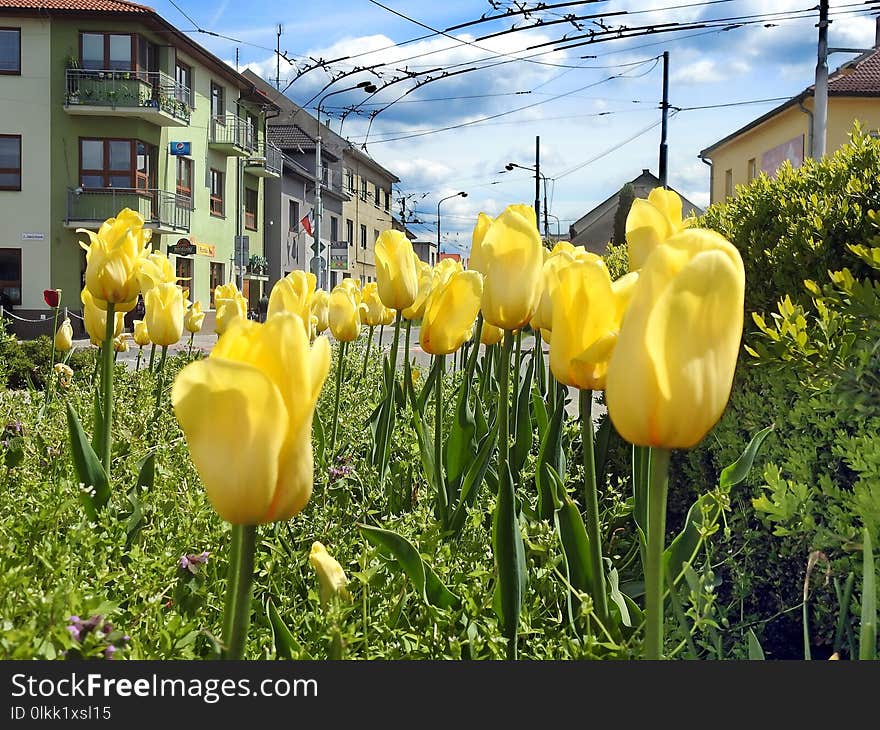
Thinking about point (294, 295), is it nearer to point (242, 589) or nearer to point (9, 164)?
point (242, 589)

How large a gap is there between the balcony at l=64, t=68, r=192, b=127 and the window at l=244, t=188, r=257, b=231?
8.92 meters

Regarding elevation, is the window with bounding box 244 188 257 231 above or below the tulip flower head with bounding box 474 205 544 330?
above

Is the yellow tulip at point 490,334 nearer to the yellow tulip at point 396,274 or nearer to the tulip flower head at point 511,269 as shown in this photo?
the yellow tulip at point 396,274

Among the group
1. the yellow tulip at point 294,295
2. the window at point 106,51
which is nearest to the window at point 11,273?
the window at point 106,51

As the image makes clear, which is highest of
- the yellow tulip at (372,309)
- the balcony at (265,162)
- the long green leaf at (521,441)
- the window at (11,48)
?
the window at (11,48)

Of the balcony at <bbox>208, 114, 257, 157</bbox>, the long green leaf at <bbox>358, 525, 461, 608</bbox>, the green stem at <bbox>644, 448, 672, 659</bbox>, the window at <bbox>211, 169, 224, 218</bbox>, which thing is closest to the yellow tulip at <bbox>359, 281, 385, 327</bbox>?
the long green leaf at <bbox>358, 525, 461, 608</bbox>

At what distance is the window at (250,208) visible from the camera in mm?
37969

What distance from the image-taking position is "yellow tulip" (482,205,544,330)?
1.96 meters

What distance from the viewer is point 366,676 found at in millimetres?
1230

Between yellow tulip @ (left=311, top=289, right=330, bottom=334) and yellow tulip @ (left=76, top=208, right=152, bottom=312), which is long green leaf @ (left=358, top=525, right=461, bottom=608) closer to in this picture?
yellow tulip @ (left=76, top=208, right=152, bottom=312)

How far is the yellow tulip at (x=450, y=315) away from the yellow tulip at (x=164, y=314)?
4.32 feet

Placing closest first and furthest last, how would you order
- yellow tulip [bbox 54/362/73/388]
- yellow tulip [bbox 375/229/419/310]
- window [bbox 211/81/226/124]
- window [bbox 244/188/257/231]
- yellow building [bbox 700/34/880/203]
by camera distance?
1. yellow tulip [bbox 375/229/419/310]
2. yellow tulip [bbox 54/362/73/388]
3. yellow building [bbox 700/34/880/203]
4. window [bbox 211/81/226/124]
5. window [bbox 244/188/257/231]

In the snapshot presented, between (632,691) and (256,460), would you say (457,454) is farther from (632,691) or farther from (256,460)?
(256,460)

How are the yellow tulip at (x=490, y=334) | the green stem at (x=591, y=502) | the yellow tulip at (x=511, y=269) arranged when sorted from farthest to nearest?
the yellow tulip at (x=490, y=334) < the yellow tulip at (x=511, y=269) < the green stem at (x=591, y=502)
